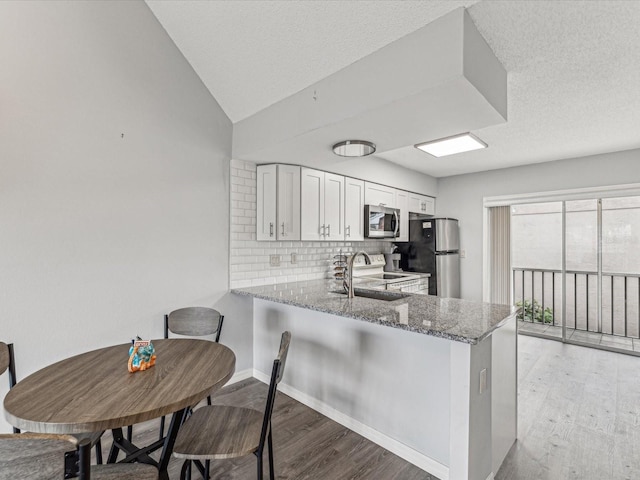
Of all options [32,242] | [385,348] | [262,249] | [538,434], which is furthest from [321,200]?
[538,434]

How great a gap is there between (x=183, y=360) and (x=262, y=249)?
5.80 ft

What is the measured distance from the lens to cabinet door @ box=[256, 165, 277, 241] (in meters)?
3.15

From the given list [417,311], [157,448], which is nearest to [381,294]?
[417,311]

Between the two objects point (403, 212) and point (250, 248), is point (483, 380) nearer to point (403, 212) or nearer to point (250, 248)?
point (250, 248)

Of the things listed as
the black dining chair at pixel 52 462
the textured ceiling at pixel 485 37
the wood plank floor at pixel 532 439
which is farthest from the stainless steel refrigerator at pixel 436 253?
the black dining chair at pixel 52 462

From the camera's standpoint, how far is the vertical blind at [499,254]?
5031 millimetres

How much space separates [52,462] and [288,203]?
8.10ft

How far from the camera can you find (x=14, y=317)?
1.96m

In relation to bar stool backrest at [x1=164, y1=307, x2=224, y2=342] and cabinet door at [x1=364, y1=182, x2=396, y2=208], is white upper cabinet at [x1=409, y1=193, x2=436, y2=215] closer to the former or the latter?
cabinet door at [x1=364, y1=182, x2=396, y2=208]

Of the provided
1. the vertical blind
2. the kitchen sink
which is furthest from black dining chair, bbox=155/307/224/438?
the vertical blind

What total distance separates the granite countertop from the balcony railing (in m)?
3.64

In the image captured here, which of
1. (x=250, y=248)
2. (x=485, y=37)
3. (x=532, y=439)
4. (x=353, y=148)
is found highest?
(x=485, y=37)

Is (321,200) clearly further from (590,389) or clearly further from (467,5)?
(590,389)

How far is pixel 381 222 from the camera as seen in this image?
4223 millimetres
